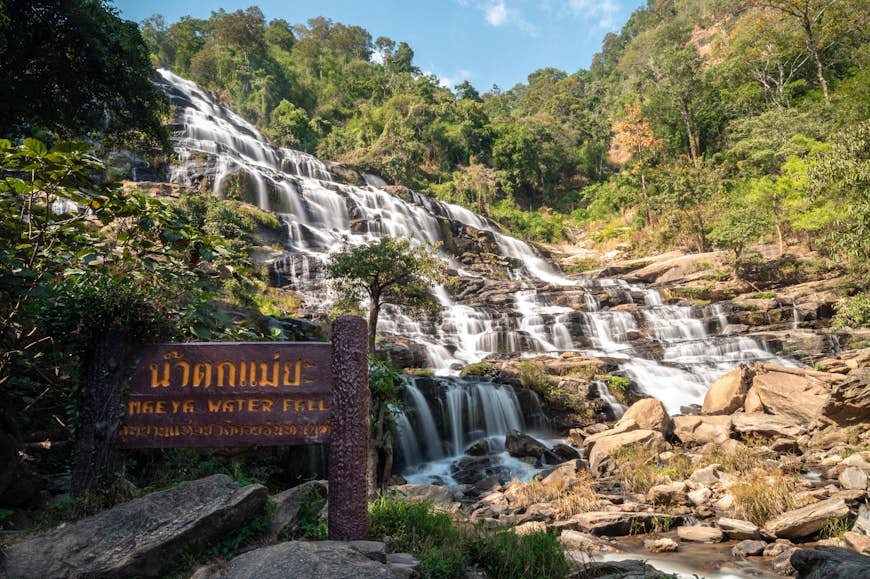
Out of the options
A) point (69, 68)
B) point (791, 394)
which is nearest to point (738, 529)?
point (791, 394)

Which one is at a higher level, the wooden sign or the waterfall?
the waterfall

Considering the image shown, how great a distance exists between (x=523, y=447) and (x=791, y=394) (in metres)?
6.20

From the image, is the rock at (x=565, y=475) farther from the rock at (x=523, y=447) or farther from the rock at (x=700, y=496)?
the rock at (x=700, y=496)

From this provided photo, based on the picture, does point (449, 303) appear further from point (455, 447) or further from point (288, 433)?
point (288, 433)

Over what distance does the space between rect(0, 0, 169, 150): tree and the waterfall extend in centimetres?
899

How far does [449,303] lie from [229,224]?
10.6 metres

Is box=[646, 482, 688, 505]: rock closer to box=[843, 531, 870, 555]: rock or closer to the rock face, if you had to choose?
box=[843, 531, 870, 555]: rock

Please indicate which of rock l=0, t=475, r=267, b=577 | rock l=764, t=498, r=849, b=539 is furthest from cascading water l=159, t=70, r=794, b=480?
rock l=0, t=475, r=267, b=577

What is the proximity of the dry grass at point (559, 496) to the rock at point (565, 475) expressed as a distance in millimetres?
99

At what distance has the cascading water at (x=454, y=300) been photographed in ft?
51.3

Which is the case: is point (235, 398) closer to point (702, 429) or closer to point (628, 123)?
point (702, 429)

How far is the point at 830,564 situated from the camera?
153 inches

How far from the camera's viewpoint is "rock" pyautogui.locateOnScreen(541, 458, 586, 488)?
8.74 m

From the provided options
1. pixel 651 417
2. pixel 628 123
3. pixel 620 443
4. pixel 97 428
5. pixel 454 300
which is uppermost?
pixel 628 123
